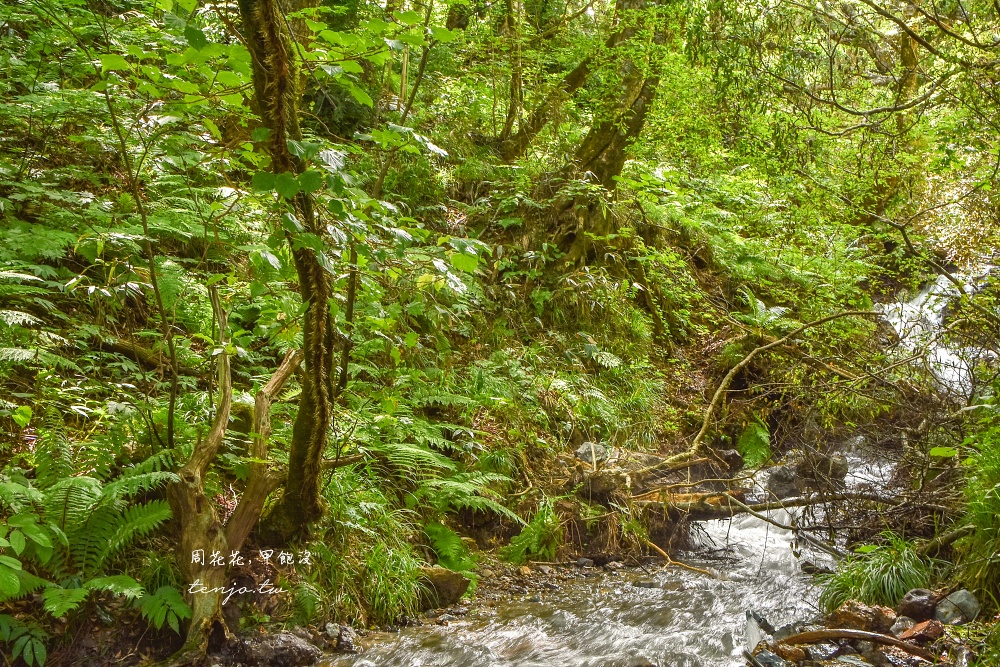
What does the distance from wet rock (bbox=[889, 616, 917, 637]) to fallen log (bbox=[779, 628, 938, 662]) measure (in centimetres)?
24

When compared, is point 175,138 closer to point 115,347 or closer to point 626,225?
point 115,347

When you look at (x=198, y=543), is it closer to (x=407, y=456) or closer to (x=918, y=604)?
(x=407, y=456)

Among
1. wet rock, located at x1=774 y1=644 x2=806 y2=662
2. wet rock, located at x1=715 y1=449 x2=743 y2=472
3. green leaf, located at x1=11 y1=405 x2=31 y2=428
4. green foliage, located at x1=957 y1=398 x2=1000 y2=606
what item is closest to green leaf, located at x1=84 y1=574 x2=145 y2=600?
green leaf, located at x1=11 y1=405 x2=31 y2=428

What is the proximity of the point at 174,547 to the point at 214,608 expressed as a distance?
0.44 meters

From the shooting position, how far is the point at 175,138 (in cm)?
483

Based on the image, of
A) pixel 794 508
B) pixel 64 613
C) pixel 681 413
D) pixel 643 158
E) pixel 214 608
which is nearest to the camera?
pixel 64 613

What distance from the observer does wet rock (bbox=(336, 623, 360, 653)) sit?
Result: 13.1ft

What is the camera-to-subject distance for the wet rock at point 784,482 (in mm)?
7618

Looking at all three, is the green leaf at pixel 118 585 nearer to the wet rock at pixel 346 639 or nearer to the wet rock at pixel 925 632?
the wet rock at pixel 346 639

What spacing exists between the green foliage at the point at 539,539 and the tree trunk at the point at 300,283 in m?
2.08

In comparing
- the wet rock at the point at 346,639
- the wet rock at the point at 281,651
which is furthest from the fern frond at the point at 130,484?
the wet rock at the point at 346,639

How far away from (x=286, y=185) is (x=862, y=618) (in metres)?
4.52

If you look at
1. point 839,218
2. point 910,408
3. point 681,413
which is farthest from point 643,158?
point 910,408

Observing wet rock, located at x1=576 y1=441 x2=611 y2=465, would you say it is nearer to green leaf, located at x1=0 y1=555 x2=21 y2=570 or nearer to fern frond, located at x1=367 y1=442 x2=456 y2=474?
fern frond, located at x1=367 y1=442 x2=456 y2=474
